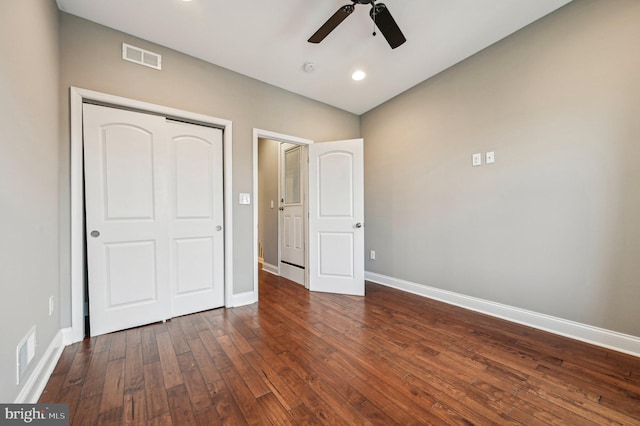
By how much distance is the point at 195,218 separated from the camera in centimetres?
270

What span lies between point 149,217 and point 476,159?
349 centimetres

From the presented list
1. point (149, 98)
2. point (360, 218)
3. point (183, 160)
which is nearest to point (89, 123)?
point (149, 98)

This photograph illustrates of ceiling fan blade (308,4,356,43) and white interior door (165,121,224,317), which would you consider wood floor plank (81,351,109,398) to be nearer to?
white interior door (165,121,224,317)

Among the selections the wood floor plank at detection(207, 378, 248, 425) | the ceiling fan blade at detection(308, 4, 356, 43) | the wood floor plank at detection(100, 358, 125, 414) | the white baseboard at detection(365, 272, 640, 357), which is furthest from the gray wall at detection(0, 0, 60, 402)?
the white baseboard at detection(365, 272, 640, 357)

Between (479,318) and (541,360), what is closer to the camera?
(541,360)

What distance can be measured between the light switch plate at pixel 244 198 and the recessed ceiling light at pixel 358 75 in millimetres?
1961

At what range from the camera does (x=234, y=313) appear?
106 inches

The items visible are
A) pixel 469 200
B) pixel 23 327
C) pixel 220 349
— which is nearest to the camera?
pixel 23 327

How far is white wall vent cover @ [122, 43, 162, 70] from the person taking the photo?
2.30 m

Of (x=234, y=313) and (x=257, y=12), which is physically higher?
(x=257, y=12)

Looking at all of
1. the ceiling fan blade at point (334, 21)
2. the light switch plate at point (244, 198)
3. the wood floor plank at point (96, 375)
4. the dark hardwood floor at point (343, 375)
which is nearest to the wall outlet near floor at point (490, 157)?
the dark hardwood floor at point (343, 375)

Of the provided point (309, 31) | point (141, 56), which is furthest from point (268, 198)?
point (309, 31)

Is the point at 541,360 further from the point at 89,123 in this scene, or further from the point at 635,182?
the point at 89,123

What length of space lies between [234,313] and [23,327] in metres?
1.58
